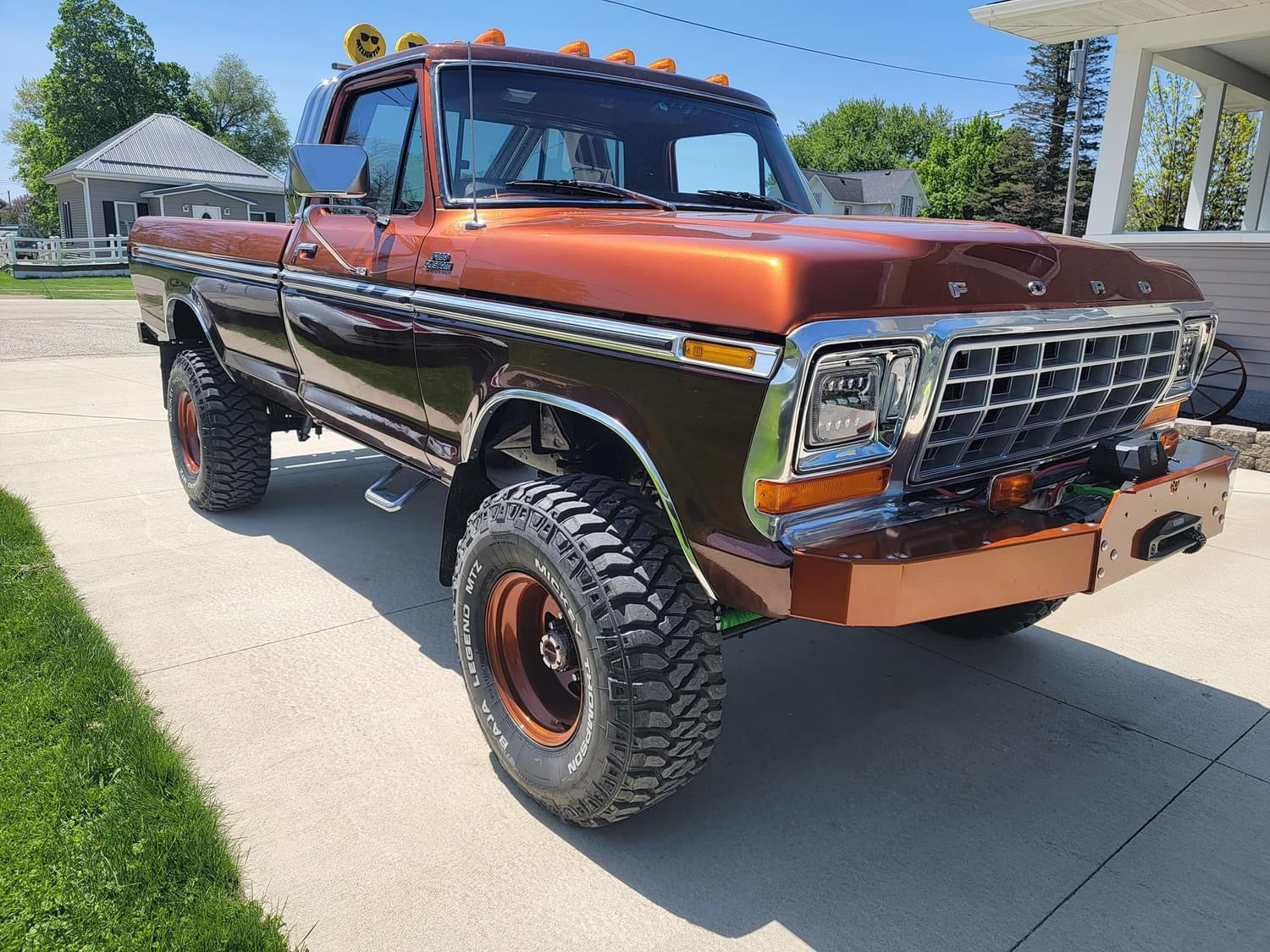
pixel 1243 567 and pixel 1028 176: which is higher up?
pixel 1028 176

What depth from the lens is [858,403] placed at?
204cm

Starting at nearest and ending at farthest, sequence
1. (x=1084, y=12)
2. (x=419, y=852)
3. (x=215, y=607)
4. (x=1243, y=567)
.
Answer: (x=419, y=852) < (x=215, y=607) < (x=1243, y=567) < (x=1084, y=12)

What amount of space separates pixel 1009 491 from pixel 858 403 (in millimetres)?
545

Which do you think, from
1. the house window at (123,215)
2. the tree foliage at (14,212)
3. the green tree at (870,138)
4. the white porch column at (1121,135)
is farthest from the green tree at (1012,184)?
the tree foliage at (14,212)

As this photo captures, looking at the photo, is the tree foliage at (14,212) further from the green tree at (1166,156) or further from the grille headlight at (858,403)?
the grille headlight at (858,403)

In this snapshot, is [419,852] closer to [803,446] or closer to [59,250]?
[803,446]

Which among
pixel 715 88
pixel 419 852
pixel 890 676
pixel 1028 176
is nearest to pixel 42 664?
pixel 419 852

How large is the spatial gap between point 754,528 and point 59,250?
1419 inches

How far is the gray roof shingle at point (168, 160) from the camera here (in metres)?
34.7

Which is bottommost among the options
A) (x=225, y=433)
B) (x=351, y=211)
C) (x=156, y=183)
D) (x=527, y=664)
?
(x=527, y=664)

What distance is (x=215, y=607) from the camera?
394 cm

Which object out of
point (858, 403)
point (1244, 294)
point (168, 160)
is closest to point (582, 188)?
point (858, 403)

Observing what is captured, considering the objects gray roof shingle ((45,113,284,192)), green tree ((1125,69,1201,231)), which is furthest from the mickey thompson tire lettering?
gray roof shingle ((45,113,284,192))

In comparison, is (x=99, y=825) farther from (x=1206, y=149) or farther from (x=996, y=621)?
(x=1206, y=149)
